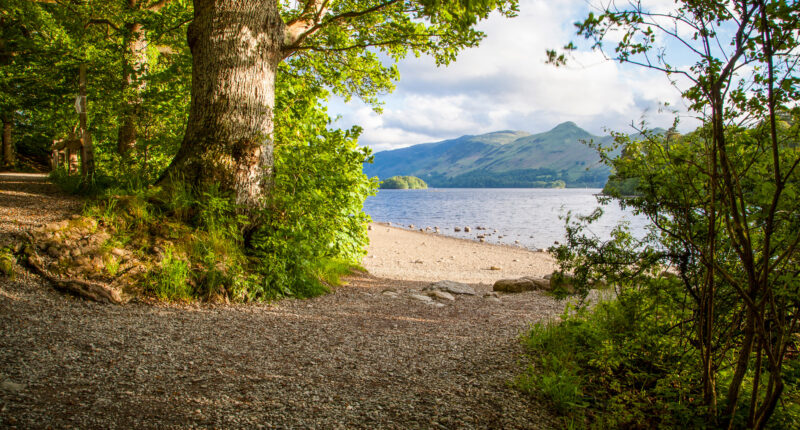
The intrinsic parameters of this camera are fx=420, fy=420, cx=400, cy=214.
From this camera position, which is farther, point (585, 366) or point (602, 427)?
point (585, 366)

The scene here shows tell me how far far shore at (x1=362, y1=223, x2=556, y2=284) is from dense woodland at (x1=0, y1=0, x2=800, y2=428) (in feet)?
18.1

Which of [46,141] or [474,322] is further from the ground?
[46,141]

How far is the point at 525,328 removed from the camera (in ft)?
17.9

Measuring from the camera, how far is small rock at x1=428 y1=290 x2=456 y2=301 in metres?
7.66

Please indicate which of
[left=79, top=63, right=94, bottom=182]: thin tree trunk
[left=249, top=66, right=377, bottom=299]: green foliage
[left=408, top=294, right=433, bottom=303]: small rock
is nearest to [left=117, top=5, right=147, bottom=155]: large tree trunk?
[left=79, top=63, right=94, bottom=182]: thin tree trunk

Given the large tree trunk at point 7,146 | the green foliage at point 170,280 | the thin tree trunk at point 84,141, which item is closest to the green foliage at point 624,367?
the green foliage at point 170,280

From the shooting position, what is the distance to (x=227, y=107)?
6.55 metres

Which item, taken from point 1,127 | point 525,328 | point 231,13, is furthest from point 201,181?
point 1,127

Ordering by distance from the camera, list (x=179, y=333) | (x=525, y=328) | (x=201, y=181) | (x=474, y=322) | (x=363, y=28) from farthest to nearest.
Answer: (x=363, y=28) < (x=201, y=181) < (x=474, y=322) < (x=525, y=328) < (x=179, y=333)

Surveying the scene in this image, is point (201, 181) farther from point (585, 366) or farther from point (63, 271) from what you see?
point (585, 366)

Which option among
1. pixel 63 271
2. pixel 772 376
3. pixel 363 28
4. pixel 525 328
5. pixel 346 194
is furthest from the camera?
pixel 363 28

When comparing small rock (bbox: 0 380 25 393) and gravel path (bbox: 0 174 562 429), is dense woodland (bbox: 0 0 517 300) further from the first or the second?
small rock (bbox: 0 380 25 393)

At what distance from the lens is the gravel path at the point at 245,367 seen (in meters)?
2.81

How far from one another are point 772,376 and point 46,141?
3572 centimetres
